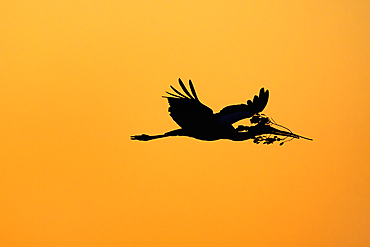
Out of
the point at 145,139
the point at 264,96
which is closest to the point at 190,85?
the point at 145,139

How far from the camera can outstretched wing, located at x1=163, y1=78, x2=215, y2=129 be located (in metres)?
3.77

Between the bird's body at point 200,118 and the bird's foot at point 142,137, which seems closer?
the bird's body at point 200,118

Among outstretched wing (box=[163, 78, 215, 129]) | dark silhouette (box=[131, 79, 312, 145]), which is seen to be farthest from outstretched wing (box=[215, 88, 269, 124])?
outstretched wing (box=[163, 78, 215, 129])

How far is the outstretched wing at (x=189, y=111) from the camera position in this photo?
A: 3771mm

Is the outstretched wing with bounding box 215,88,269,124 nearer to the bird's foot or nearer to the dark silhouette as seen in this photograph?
the dark silhouette

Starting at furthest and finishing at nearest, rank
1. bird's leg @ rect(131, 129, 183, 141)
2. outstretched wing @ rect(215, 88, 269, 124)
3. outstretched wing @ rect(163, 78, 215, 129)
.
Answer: outstretched wing @ rect(215, 88, 269, 124) < bird's leg @ rect(131, 129, 183, 141) < outstretched wing @ rect(163, 78, 215, 129)

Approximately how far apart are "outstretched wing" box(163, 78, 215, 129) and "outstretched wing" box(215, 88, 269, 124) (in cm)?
45

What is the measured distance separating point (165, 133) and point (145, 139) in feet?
0.84

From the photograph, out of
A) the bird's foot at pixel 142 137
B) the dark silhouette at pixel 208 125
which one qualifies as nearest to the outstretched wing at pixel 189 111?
the dark silhouette at pixel 208 125

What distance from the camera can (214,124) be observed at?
A: 4.07 metres

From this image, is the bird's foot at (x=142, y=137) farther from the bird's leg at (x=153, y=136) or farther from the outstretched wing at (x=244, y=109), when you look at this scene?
the outstretched wing at (x=244, y=109)

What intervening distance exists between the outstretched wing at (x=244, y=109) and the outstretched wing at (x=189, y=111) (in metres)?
0.45

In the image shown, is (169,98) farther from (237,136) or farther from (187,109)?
(237,136)

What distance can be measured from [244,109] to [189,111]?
0.90 meters
